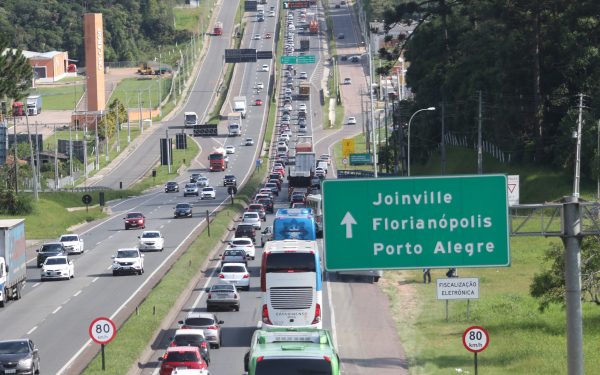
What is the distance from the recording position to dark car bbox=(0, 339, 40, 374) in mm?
35719

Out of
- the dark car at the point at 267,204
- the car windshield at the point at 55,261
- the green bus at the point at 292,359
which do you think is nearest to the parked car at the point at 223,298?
the car windshield at the point at 55,261

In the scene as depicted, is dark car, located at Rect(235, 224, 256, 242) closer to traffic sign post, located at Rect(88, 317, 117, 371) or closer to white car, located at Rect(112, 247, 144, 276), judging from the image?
white car, located at Rect(112, 247, 144, 276)

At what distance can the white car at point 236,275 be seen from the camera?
2270 inches

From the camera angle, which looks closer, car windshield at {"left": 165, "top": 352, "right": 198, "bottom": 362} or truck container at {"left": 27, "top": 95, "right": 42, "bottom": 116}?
car windshield at {"left": 165, "top": 352, "right": 198, "bottom": 362}

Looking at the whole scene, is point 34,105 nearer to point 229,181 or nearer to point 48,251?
point 229,181

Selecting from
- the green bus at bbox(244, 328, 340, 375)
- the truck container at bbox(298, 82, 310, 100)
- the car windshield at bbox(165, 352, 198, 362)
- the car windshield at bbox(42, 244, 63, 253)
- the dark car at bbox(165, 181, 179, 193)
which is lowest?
the dark car at bbox(165, 181, 179, 193)

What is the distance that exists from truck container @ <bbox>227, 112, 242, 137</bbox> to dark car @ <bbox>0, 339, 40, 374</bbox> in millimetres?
131342

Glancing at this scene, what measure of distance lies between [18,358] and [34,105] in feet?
527

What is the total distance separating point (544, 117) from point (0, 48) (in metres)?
39.0

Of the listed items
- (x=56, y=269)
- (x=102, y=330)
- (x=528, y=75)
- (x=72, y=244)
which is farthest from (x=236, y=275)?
(x=528, y=75)

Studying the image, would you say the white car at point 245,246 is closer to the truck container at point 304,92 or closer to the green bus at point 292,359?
the green bus at point 292,359

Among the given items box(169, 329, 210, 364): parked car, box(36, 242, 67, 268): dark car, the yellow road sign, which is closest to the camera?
box(169, 329, 210, 364): parked car

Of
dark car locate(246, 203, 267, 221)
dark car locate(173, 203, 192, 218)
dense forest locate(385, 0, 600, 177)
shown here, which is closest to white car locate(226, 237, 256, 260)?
dark car locate(246, 203, 267, 221)

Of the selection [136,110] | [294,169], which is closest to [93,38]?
[136,110]
